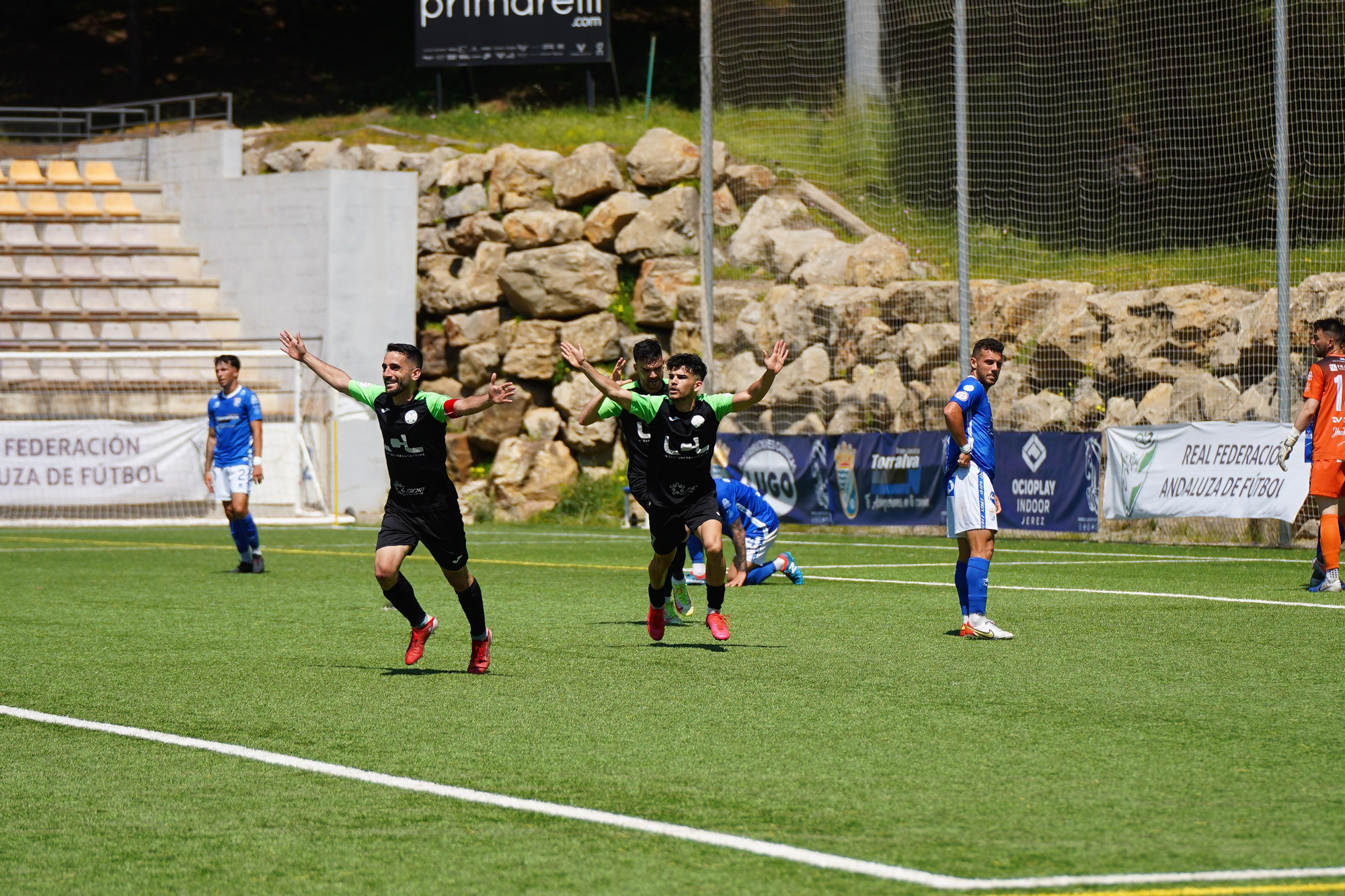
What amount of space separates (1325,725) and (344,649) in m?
5.80

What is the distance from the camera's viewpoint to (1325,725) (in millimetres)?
7027

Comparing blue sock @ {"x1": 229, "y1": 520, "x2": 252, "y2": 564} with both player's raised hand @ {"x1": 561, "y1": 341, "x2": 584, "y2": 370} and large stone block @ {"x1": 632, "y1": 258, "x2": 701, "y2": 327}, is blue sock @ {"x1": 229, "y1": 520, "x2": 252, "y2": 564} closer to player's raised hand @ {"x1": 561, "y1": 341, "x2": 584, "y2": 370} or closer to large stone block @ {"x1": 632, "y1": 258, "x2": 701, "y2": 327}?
player's raised hand @ {"x1": 561, "y1": 341, "x2": 584, "y2": 370}

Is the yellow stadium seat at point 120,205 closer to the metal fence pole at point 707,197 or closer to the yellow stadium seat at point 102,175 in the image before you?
the yellow stadium seat at point 102,175

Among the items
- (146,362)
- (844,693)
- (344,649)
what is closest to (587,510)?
(146,362)

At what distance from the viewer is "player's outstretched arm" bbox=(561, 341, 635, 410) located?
9258 millimetres

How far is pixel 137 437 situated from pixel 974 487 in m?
18.9

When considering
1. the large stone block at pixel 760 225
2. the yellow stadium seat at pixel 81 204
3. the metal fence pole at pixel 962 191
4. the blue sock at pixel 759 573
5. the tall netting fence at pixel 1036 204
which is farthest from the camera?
the yellow stadium seat at pixel 81 204

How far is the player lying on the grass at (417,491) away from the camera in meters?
8.84

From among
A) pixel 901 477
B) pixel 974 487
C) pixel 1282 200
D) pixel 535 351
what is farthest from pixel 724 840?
pixel 535 351

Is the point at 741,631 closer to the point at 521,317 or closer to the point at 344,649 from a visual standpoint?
the point at 344,649

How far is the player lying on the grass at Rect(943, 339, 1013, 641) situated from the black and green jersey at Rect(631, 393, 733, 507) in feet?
5.51

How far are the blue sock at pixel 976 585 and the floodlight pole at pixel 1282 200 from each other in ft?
34.2

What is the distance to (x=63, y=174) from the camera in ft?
111

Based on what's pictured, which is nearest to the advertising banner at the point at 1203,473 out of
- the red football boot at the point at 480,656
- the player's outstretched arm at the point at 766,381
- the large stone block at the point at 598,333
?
the player's outstretched arm at the point at 766,381
